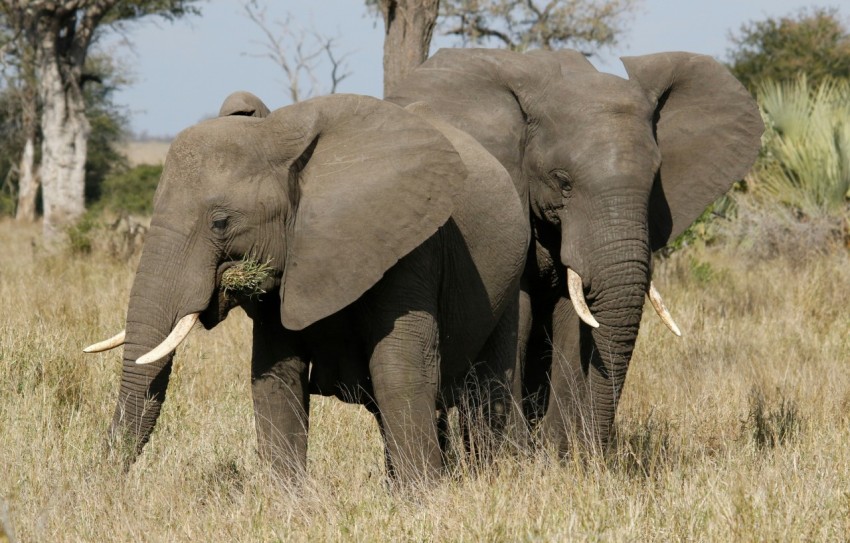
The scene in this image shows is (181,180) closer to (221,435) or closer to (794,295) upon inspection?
(221,435)

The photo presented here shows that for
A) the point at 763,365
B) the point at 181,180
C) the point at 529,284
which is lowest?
the point at 763,365

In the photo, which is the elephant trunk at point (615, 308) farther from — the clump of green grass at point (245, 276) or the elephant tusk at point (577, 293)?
the clump of green grass at point (245, 276)

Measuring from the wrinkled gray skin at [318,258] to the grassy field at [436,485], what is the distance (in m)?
0.30

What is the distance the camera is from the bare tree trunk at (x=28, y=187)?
32.1 m

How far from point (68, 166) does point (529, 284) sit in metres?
14.5

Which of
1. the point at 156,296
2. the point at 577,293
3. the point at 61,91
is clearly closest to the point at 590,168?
the point at 577,293

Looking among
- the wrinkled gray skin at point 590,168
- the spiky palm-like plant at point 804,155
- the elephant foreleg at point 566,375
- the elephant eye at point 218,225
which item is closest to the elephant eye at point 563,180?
the wrinkled gray skin at point 590,168

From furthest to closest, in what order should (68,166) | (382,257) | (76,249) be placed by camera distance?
(68,166), (76,249), (382,257)

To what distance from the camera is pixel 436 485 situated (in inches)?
194

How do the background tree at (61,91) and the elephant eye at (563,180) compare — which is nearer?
the elephant eye at (563,180)

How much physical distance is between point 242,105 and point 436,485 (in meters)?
1.68

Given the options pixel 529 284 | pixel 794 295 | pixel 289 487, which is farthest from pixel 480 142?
pixel 794 295

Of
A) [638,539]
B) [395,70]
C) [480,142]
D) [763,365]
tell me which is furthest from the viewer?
[395,70]

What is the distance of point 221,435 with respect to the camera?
19.8 ft
